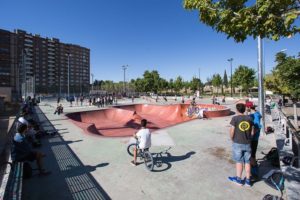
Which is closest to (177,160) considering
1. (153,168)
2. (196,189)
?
(153,168)

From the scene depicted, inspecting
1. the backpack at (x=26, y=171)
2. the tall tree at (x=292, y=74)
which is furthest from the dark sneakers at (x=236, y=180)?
the tall tree at (x=292, y=74)

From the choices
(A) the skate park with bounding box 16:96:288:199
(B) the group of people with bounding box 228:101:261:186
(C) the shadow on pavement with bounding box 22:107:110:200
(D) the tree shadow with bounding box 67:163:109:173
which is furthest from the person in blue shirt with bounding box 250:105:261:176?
(D) the tree shadow with bounding box 67:163:109:173

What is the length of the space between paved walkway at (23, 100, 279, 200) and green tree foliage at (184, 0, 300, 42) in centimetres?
343

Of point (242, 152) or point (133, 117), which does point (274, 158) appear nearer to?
point (242, 152)

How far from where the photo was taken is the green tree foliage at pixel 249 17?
11.4 feet

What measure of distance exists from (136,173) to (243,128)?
3.05 metres

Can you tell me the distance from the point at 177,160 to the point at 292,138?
176 inches

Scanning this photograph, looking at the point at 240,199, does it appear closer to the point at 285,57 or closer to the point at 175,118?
the point at 285,57

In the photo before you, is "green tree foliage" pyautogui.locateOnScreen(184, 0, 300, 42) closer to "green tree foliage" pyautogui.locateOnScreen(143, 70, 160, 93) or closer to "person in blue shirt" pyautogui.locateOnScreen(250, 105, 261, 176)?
"person in blue shirt" pyautogui.locateOnScreen(250, 105, 261, 176)

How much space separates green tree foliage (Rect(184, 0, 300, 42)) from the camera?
347 cm

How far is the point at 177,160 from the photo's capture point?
6.55 meters

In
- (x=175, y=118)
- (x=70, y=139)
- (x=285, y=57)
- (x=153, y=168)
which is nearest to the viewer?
(x=153, y=168)

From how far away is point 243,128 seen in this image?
15.0 ft

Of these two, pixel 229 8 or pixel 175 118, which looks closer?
pixel 229 8
